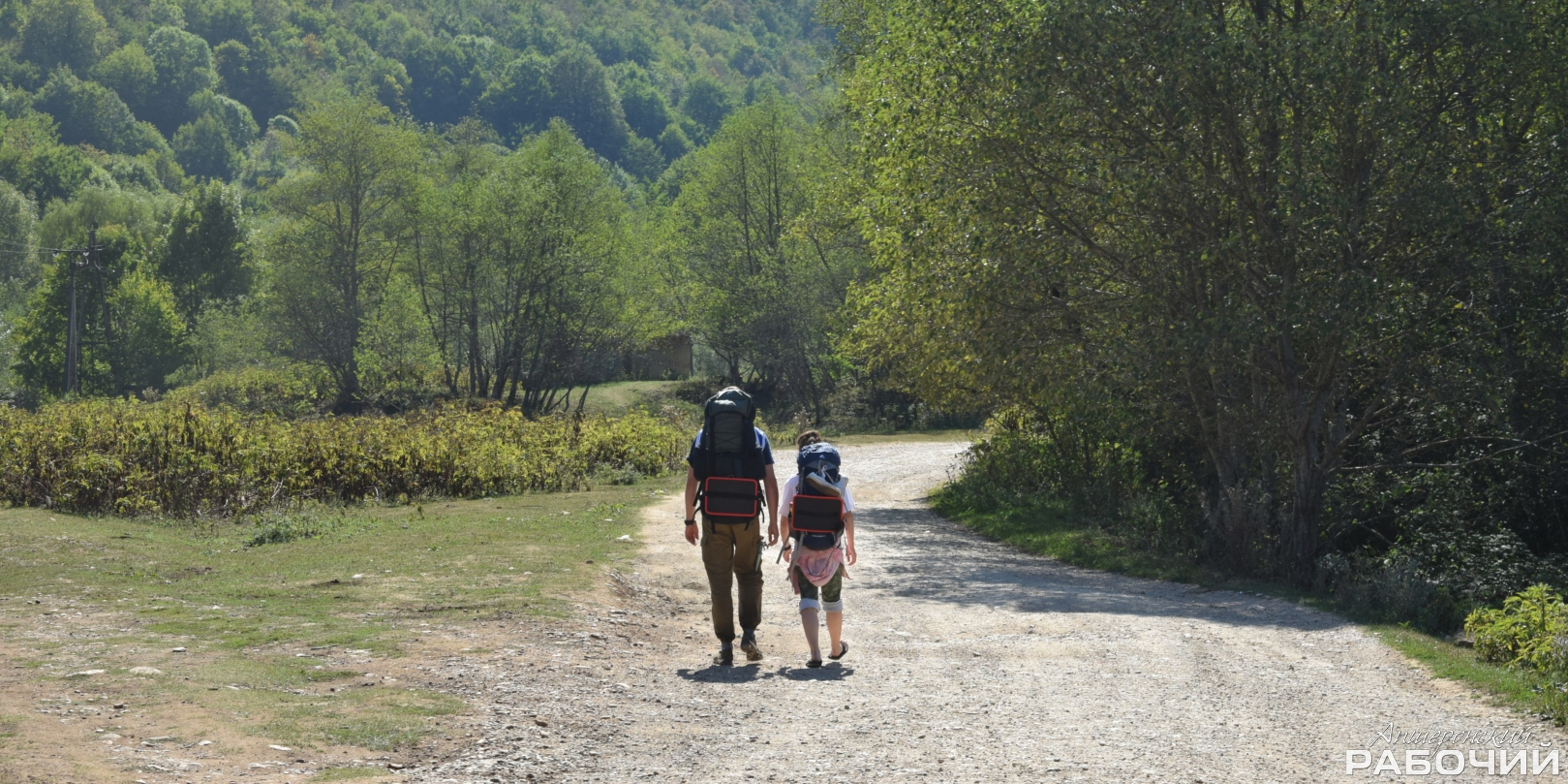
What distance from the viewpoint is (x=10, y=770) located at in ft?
19.0

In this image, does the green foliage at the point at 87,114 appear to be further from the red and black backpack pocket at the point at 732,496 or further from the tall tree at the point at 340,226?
the red and black backpack pocket at the point at 732,496

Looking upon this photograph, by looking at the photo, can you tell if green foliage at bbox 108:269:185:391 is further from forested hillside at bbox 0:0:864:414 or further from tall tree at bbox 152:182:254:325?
tall tree at bbox 152:182:254:325

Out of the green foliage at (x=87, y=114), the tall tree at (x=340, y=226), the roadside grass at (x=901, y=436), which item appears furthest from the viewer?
the green foliage at (x=87, y=114)

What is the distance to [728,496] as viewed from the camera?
9641mm

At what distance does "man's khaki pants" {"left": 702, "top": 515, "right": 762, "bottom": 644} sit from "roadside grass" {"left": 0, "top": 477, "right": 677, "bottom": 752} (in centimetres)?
206

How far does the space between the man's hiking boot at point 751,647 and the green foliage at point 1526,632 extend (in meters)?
5.62

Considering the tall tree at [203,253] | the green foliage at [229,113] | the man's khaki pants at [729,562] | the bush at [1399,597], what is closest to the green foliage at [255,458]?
the man's khaki pants at [729,562]

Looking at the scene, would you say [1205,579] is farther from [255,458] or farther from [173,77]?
[173,77]

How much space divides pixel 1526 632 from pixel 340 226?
174 feet

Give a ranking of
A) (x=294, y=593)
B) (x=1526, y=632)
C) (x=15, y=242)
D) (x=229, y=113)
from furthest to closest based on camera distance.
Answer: (x=229, y=113), (x=15, y=242), (x=294, y=593), (x=1526, y=632)

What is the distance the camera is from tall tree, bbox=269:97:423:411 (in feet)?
177

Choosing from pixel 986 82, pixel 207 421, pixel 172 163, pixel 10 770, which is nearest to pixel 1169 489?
pixel 986 82

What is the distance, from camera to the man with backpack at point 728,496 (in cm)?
957

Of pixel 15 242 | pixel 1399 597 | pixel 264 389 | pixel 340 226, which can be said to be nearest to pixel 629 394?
pixel 340 226
